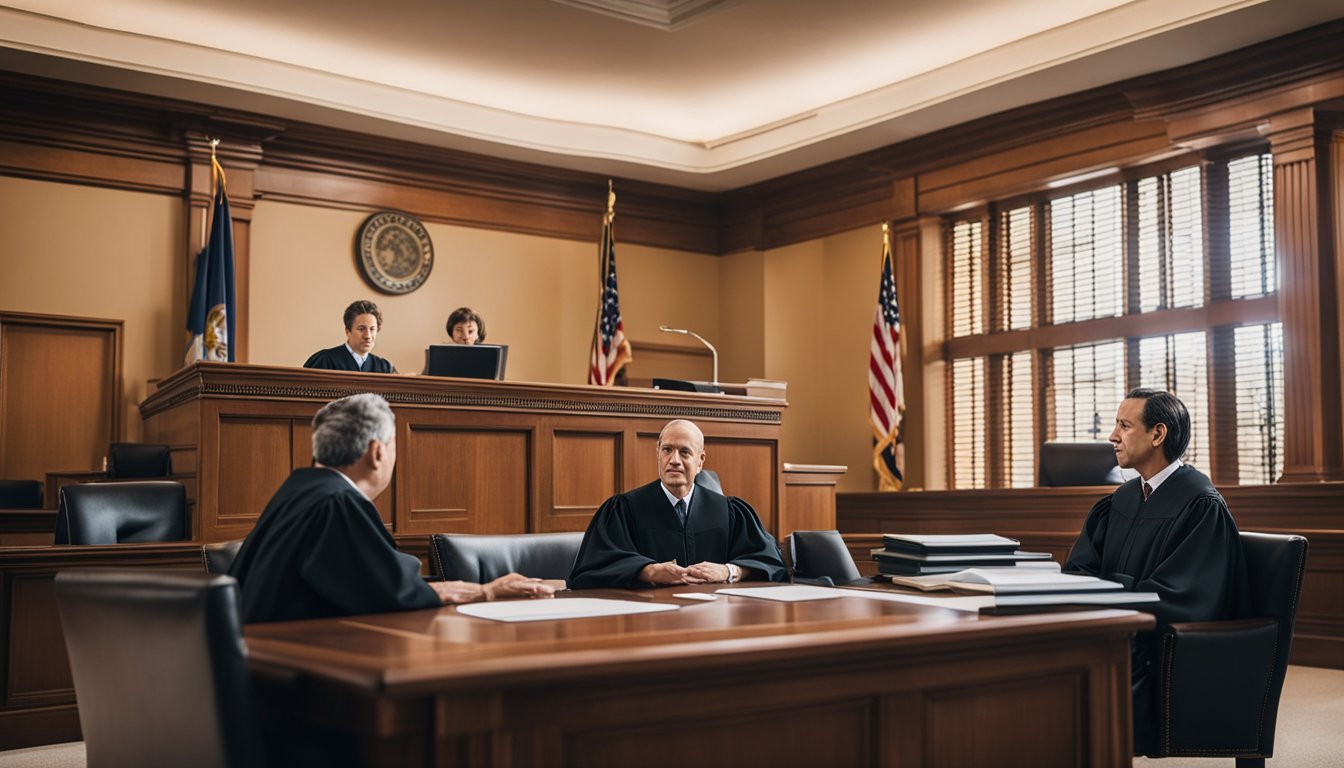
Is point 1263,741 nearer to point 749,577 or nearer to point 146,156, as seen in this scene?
point 749,577

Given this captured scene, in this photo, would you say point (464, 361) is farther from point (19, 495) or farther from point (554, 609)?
point (554, 609)

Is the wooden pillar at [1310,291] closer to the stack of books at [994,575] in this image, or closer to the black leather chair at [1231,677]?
the black leather chair at [1231,677]

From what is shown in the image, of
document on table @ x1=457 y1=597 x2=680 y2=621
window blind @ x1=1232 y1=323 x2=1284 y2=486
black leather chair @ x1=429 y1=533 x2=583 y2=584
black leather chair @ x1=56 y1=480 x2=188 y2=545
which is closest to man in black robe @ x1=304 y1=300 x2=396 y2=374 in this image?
black leather chair @ x1=56 y1=480 x2=188 y2=545

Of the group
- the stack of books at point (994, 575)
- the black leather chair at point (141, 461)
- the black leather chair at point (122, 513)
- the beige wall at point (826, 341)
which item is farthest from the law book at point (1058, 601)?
the beige wall at point (826, 341)

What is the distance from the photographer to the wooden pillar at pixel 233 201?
31.1 ft

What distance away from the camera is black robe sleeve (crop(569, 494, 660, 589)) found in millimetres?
3938

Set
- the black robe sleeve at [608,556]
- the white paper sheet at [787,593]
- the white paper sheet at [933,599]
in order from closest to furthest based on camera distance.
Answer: the white paper sheet at [933,599], the white paper sheet at [787,593], the black robe sleeve at [608,556]

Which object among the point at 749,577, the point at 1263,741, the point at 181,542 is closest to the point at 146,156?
the point at 181,542

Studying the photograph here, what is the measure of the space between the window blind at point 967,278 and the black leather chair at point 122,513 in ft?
22.4

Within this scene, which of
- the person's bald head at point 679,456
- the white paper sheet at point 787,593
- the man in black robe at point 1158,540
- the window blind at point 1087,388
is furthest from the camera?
the window blind at point 1087,388

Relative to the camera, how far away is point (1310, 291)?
779 cm

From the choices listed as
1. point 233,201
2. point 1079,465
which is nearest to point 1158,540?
point 1079,465

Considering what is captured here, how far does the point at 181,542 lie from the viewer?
5.50 m

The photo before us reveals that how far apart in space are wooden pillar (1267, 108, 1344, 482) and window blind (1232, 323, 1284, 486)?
0.32 metres
